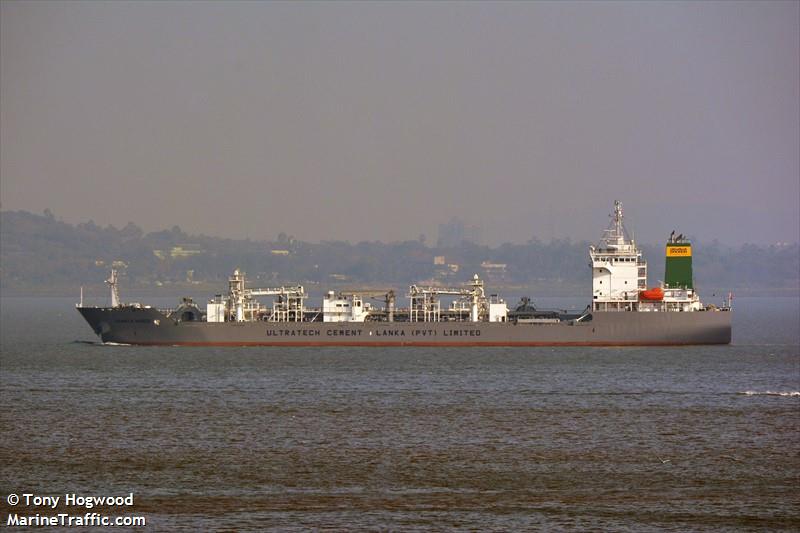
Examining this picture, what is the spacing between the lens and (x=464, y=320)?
74062mm

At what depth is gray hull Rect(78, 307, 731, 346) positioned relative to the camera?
7131 cm

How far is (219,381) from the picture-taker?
169ft

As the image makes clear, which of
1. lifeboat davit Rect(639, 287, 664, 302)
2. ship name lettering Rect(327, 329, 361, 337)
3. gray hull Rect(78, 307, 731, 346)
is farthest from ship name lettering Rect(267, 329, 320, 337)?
lifeboat davit Rect(639, 287, 664, 302)

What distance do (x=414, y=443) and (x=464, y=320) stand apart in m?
40.0

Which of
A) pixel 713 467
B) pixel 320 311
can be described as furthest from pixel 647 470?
pixel 320 311

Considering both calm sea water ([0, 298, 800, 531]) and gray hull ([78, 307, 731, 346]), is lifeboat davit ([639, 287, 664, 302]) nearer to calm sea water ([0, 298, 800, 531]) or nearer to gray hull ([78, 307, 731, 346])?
gray hull ([78, 307, 731, 346])

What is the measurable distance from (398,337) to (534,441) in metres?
37.9

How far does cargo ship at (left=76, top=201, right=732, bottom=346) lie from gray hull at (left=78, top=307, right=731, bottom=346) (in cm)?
6

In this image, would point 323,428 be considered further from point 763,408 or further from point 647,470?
point 763,408

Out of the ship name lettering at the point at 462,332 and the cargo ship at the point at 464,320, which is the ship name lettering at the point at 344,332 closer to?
the cargo ship at the point at 464,320

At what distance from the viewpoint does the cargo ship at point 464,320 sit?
71.4m

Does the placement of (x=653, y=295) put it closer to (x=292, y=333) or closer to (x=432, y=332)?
(x=432, y=332)

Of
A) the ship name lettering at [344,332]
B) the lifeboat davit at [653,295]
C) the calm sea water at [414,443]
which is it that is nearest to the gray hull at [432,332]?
the ship name lettering at [344,332]

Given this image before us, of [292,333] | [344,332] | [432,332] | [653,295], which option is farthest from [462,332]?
[653,295]
